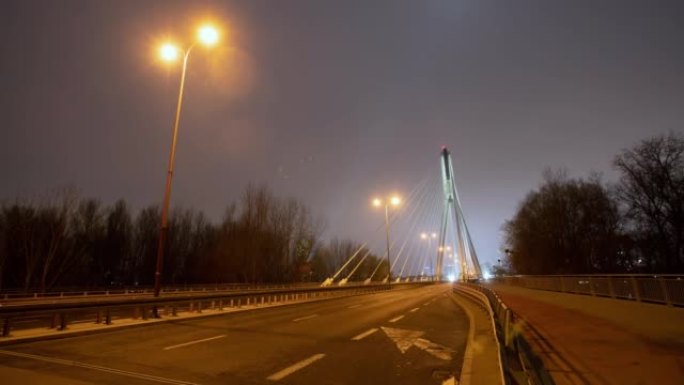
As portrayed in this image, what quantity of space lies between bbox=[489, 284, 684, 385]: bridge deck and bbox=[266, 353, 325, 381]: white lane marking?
4.32m

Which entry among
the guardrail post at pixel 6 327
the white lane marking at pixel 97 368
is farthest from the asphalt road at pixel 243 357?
the guardrail post at pixel 6 327

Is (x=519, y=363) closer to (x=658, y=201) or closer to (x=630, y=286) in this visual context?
(x=630, y=286)

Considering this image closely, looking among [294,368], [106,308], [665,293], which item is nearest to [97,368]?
[294,368]

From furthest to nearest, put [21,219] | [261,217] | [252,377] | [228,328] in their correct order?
1. [261,217]
2. [21,219]
3. [228,328]
4. [252,377]

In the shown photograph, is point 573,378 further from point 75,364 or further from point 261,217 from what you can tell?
point 261,217

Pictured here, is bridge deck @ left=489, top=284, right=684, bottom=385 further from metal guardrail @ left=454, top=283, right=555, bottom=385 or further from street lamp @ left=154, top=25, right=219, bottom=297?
street lamp @ left=154, top=25, right=219, bottom=297

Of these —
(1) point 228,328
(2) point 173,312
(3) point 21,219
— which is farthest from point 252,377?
(3) point 21,219

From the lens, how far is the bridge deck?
645cm

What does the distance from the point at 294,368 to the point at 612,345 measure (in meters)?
6.98

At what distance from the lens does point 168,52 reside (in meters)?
18.8

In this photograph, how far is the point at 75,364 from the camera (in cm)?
773

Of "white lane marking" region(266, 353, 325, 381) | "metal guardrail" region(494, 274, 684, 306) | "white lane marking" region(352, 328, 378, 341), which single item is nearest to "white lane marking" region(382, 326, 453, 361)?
"white lane marking" region(352, 328, 378, 341)

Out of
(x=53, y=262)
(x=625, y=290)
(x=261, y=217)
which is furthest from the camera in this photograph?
(x=261, y=217)

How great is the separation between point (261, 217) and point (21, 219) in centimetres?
3212
